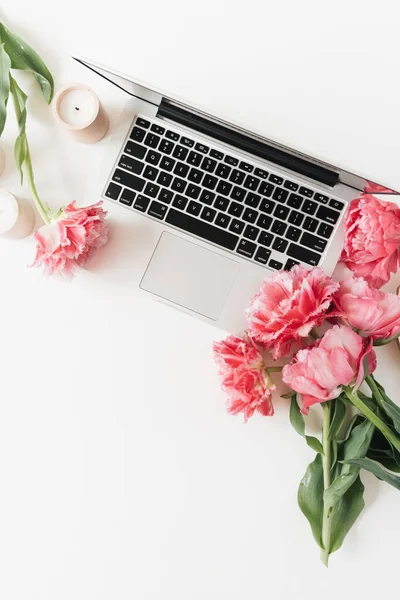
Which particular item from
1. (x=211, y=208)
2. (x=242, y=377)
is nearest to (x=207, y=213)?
(x=211, y=208)

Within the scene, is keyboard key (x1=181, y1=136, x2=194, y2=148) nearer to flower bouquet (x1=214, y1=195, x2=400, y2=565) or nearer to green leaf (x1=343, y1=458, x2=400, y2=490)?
flower bouquet (x1=214, y1=195, x2=400, y2=565)

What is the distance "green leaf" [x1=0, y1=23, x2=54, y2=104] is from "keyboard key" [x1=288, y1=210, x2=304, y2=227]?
345mm

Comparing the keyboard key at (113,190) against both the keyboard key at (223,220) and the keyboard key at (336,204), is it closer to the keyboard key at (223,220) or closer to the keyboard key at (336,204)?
the keyboard key at (223,220)

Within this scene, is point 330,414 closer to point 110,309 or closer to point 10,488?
point 110,309

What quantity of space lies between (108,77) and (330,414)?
1.63ft

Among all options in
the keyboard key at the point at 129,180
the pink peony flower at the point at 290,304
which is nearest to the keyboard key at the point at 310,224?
the pink peony flower at the point at 290,304

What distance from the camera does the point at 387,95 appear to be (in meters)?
0.73

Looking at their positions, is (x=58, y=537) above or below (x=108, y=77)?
below

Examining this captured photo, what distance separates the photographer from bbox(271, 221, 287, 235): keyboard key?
0.71 meters

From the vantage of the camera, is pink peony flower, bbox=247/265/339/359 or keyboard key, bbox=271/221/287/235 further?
keyboard key, bbox=271/221/287/235

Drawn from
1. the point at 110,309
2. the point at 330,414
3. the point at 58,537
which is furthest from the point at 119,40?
the point at 58,537

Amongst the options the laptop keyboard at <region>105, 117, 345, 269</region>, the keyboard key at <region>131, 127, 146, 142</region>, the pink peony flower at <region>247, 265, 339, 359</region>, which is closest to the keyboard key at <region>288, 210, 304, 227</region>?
the laptop keyboard at <region>105, 117, 345, 269</region>

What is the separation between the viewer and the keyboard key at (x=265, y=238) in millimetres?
712

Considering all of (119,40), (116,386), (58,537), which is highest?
(119,40)
